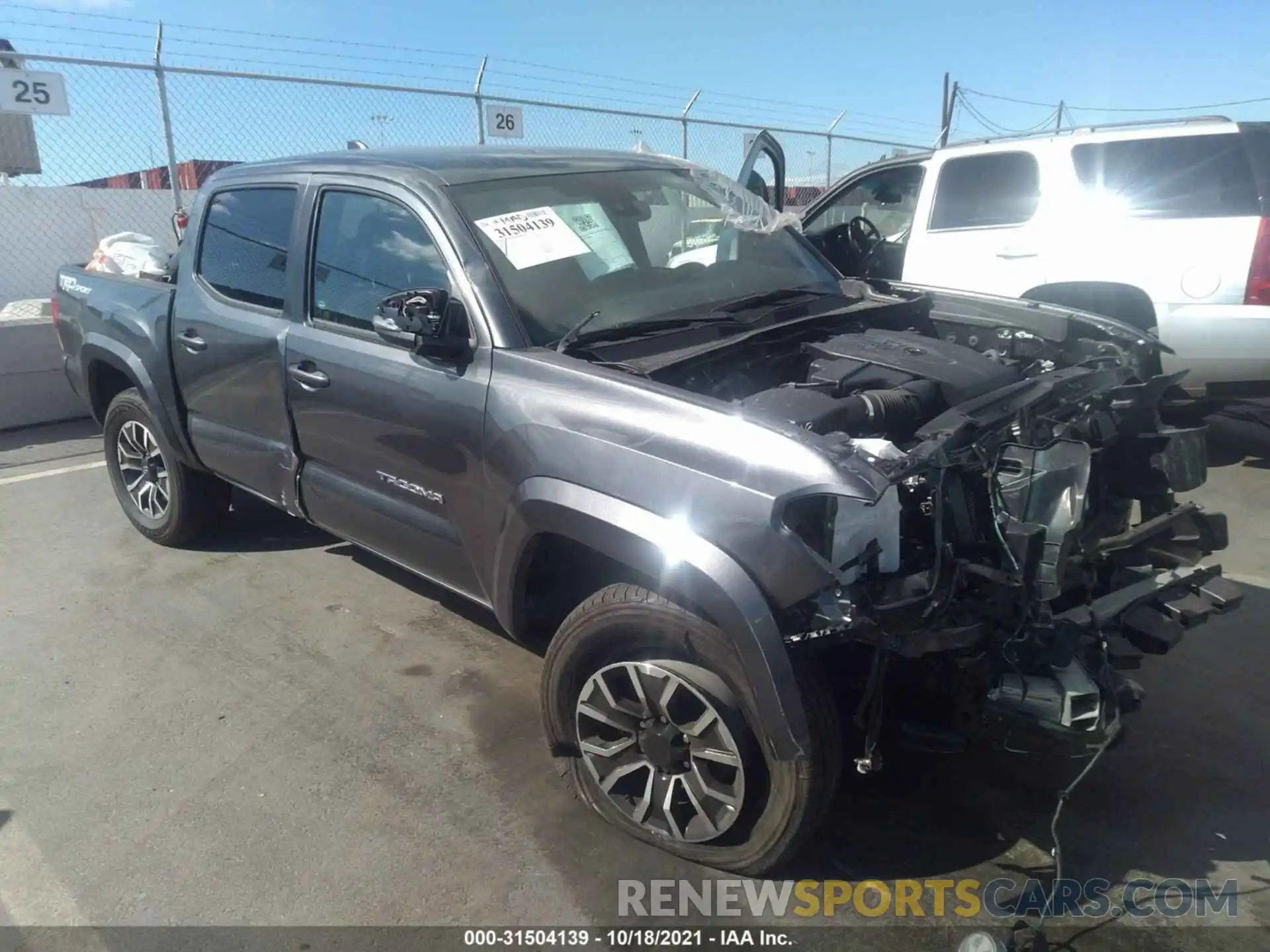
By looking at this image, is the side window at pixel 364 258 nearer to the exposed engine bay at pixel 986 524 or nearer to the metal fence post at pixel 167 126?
the exposed engine bay at pixel 986 524

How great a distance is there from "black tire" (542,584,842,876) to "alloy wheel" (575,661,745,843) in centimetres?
3

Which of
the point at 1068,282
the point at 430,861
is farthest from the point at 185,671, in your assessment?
the point at 1068,282

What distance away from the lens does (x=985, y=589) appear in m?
2.43

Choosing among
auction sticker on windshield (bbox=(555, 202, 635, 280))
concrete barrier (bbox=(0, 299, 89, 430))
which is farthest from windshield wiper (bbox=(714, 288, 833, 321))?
concrete barrier (bbox=(0, 299, 89, 430))

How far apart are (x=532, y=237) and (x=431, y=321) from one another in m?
0.53

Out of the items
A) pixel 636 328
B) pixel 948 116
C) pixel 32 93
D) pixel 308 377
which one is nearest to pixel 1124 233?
pixel 636 328

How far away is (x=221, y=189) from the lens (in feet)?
14.4

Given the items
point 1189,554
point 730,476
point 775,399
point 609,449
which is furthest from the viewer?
point 1189,554

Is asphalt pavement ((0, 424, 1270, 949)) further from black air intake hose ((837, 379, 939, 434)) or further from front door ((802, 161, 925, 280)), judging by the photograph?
front door ((802, 161, 925, 280))

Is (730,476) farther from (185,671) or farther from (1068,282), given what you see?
(1068,282)

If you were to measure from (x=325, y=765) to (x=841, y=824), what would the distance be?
1699 mm

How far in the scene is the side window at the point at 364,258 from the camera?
10.9 feet

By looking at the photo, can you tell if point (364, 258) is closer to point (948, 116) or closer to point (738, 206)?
point (738, 206)

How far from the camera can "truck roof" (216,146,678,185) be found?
3.47m
